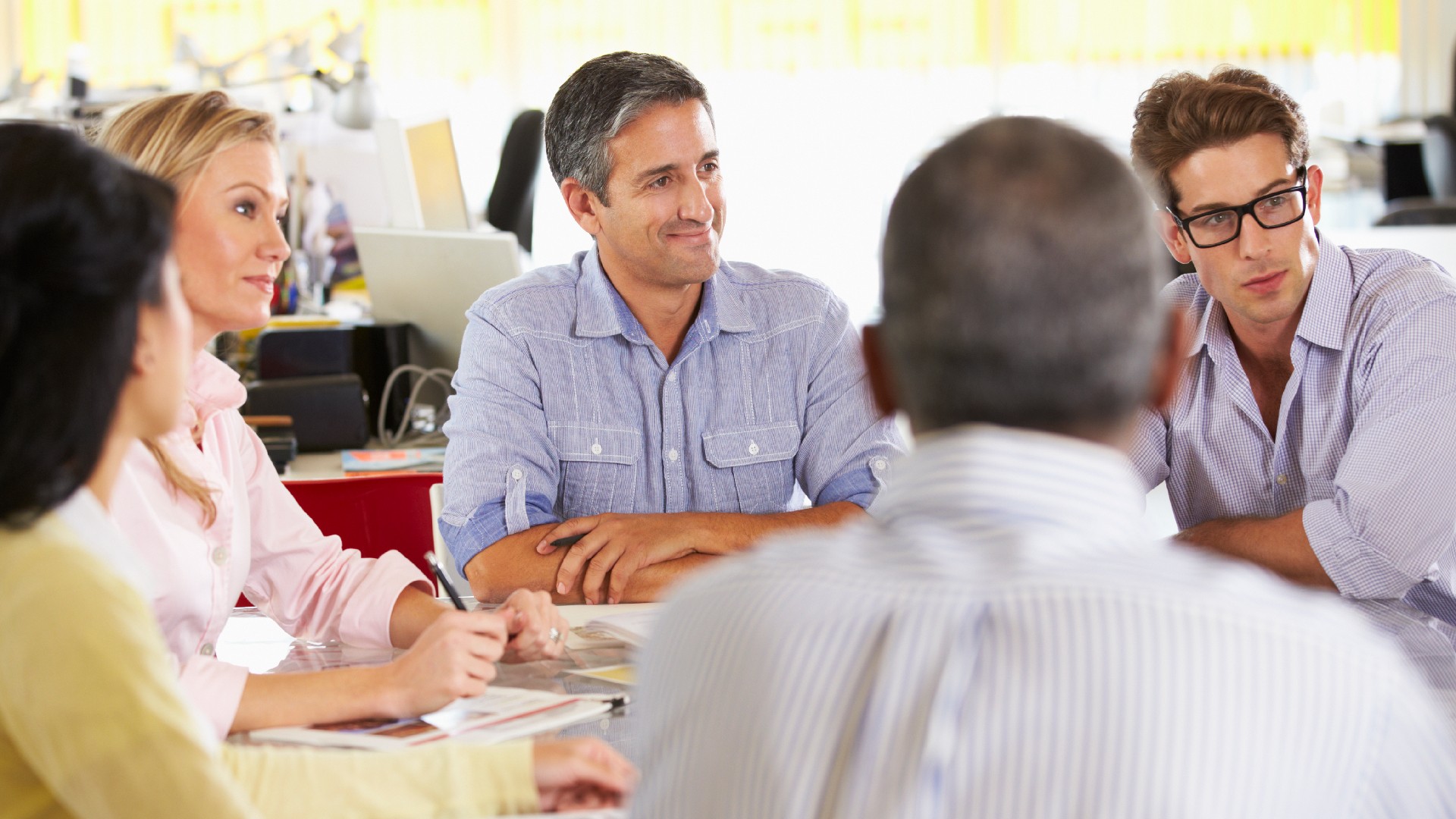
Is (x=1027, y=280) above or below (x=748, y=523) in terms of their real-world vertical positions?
above

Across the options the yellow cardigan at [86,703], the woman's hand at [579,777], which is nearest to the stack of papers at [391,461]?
the woman's hand at [579,777]

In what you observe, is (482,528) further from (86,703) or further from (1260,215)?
(1260,215)

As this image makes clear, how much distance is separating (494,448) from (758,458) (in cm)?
39

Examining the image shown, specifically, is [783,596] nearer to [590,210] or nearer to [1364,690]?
[1364,690]

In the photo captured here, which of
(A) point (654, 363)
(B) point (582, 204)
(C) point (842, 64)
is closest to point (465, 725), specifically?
(A) point (654, 363)

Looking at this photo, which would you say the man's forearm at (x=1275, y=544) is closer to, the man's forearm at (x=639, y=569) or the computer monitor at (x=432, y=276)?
the man's forearm at (x=639, y=569)

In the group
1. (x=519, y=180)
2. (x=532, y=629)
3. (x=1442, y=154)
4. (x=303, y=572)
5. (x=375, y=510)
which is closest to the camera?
(x=532, y=629)

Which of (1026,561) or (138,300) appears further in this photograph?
(138,300)

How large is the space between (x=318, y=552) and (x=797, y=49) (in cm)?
572


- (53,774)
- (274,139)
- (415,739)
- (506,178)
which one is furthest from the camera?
(506,178)

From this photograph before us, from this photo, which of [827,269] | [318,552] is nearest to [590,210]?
[318,552]

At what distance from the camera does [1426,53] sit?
6.77 m

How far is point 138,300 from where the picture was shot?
2.82 ft

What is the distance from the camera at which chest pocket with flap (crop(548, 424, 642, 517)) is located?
6.14ft
